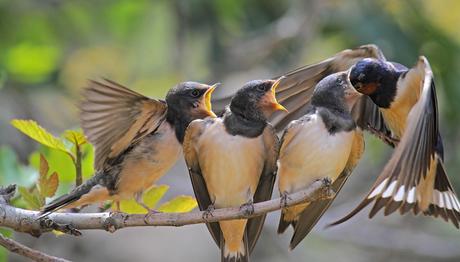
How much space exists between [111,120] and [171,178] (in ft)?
9.11

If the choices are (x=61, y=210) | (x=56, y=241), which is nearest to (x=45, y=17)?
(x=56, y=241)

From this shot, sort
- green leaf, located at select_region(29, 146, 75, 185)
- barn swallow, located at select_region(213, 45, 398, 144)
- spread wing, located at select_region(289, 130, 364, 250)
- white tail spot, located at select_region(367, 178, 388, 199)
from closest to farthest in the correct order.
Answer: white tail spot, located at select_region(367, 178, 388, 199), spread wing, located at select_region(289, 130, 364, 250), green leaf, located at select_region(29, 146, 75, 185), barn swallow, located at select_region(213, 45, 398, 144)

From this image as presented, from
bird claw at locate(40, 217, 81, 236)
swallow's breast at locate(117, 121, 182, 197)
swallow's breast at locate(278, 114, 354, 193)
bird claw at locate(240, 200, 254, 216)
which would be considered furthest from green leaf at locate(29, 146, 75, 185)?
bird claw at locate(240, 200, 254, 216)

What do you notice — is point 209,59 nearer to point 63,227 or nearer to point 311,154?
point 311,154

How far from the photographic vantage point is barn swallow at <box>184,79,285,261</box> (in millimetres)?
3361

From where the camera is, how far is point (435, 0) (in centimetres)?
648

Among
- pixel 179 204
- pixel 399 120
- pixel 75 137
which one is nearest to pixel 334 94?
pixel 399 120

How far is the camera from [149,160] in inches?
146

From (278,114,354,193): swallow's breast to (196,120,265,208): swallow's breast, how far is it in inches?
4.2

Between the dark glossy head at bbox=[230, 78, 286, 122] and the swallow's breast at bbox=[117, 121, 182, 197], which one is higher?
the dark glossy head at bbox=[230, 78, 286, 122]

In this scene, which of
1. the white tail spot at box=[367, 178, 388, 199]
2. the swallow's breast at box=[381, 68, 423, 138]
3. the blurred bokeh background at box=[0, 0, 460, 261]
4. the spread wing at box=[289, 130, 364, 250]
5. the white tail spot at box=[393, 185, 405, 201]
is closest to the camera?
the white tail spot at box=[367, 178, 388, 199]

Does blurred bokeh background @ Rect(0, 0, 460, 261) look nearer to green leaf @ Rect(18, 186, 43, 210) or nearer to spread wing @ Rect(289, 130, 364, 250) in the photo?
green leaf @ Rect(18, 186, 43, 210)

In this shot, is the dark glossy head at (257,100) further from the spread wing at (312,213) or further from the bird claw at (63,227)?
the bird claw at (63,227)

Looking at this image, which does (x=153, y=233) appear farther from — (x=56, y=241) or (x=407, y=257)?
(x=407, y=257)
